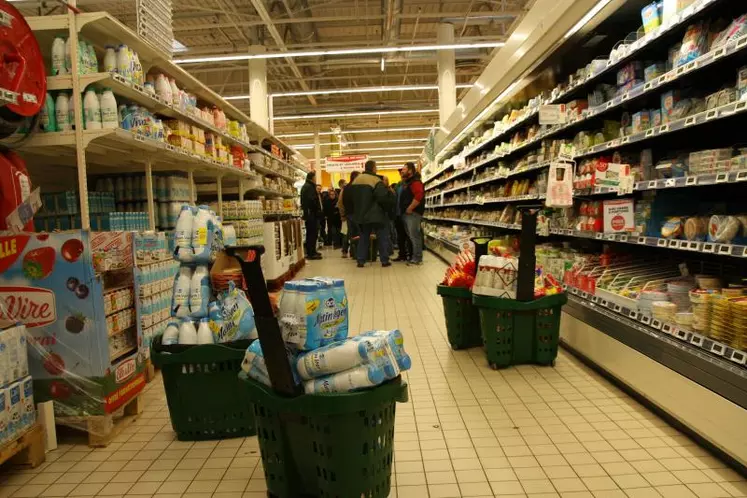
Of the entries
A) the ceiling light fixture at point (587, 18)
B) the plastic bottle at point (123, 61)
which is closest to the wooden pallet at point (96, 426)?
the plastic bottle at point (123, 61)

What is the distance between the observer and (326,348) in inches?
68.6

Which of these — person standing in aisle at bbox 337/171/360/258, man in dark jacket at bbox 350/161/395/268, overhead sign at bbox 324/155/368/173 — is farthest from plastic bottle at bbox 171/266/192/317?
overhead sign at bbox 324/155/368/173

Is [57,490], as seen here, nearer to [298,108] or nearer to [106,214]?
[106,214]

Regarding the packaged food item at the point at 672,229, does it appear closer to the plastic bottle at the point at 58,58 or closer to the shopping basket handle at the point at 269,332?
the shopping basket handle at the point at 269,332

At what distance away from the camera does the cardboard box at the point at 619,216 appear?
127 inches

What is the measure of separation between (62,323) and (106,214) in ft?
4.62

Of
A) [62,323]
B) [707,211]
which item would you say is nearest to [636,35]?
[707,211]

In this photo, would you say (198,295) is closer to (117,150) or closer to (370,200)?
(117,150)

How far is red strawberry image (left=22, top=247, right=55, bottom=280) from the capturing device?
2.49 metres

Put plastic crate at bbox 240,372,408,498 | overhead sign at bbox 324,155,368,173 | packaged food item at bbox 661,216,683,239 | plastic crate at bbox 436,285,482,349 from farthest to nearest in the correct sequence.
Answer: overhead sign at bbox 324,155,368,173, plastic crate at bbox 436,285,482,349, packaged food item at bbox 661,216,683,239, plastic crate at bbox 240,372,408,498

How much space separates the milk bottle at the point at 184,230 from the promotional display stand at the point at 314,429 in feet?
2.94

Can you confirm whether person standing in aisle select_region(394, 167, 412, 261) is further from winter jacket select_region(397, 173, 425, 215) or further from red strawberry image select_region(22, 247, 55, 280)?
red strawberry image select_region(22, 247, 55, 280)

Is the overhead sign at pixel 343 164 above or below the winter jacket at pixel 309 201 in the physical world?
above

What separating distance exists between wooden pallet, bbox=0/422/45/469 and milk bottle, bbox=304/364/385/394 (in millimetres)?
1403
